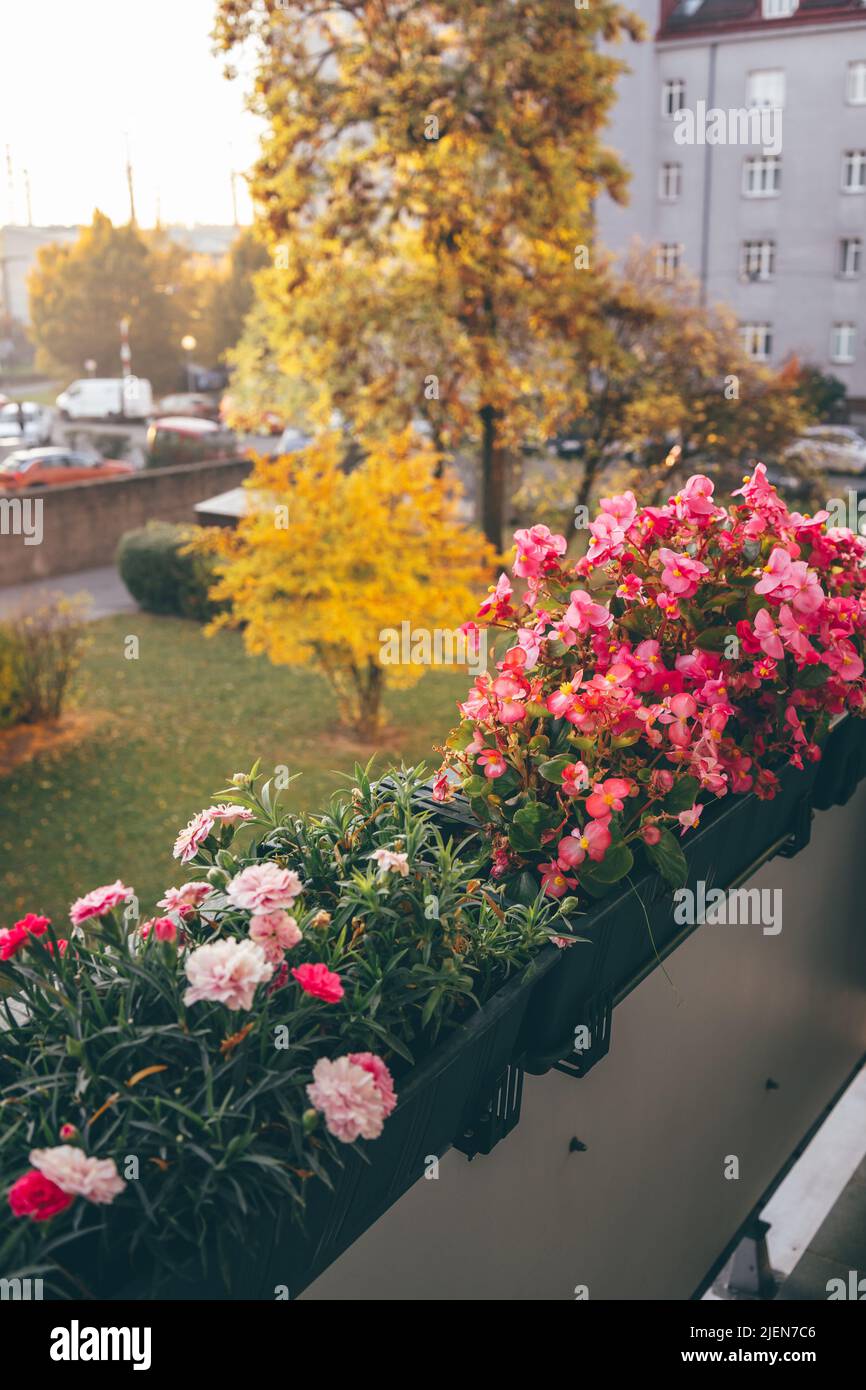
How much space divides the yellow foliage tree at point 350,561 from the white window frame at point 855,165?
24.0 m

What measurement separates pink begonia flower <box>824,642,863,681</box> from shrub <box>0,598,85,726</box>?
8358 millimetres

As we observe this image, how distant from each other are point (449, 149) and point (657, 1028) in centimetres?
1229

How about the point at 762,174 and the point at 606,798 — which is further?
the point at 762,174

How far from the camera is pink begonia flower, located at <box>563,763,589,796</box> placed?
2.02 meters

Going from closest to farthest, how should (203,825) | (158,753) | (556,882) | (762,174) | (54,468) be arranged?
(203,825)
(556,882)
(158,753)
(54,468)
(762,174)

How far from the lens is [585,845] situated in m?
2.01

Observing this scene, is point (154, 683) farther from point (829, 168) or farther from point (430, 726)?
point (829, 168)

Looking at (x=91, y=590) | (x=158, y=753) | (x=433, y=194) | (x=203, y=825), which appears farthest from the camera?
(x=91, y=590)

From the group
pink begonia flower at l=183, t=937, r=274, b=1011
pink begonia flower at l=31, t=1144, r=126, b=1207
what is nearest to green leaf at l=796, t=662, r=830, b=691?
pink begonia flower at l=183, t=937, r=274, b=1011

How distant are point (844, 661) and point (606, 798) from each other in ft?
2.48

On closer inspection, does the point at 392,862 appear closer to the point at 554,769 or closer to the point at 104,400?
the point at 554,769

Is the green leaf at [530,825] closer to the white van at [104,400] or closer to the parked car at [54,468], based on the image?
the parked car at [54,468]

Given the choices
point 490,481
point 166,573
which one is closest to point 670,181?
point 490,481

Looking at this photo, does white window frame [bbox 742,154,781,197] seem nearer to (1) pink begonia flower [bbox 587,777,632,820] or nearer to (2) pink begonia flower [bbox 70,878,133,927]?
(1) pink begonia flower [bbox 587,777,632,820]
